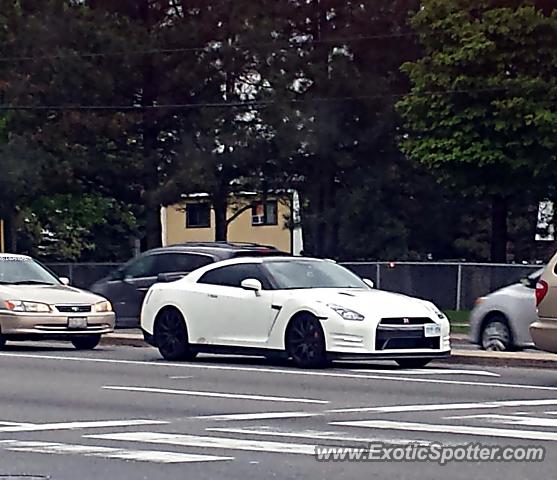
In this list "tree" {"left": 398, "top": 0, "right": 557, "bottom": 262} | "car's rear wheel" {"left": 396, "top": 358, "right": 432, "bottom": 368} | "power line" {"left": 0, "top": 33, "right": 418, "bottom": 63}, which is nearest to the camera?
"car's rear wheel" {"left": 396, "top": 358, "right": 432, "bottom": 368}

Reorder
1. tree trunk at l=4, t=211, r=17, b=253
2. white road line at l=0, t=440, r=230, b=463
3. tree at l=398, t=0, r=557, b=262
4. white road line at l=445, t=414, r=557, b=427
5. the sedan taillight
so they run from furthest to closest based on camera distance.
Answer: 1. tree trunk at l=4, t=211, r=17, b=253
2. tree at l=398, t=0, r=557, b=262
3. the sedan taillight
4. white road line at l=445, t=414, r=557, b=427
5. white road line at l=0, t=440, r=230, b=463

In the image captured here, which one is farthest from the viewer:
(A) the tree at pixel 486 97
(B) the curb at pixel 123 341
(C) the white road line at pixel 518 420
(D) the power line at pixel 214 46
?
(D) the power line at pixel 214 46

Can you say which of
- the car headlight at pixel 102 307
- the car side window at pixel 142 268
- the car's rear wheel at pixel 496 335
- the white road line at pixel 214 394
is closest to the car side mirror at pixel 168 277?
the car side window at pixel 142 268

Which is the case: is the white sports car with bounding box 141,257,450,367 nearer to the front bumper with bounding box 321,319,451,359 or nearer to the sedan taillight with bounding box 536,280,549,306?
the front bumper with bounding box 321,319,451,359

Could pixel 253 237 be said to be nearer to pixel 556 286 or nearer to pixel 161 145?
pixel 161 145

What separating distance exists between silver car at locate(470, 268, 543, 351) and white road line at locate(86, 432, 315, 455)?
10.4 metres

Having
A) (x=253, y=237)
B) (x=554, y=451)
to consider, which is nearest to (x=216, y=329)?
(x=554, y=451)

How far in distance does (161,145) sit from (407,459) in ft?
117

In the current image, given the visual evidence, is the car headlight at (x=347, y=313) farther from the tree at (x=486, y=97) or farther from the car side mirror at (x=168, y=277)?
the tree at (x=486, y=97)

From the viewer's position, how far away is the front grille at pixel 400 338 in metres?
18.8

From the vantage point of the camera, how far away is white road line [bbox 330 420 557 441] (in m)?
→ 12.4

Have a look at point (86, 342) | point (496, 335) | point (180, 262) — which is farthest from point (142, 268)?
point (496, 335)

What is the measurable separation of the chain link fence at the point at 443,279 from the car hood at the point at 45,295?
1371cm

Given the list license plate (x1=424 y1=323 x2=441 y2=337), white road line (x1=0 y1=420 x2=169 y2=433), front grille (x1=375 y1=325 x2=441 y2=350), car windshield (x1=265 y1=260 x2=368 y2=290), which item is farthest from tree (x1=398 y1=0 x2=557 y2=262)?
white road line (x1=0 y1=420 x2=169 y2=433)
